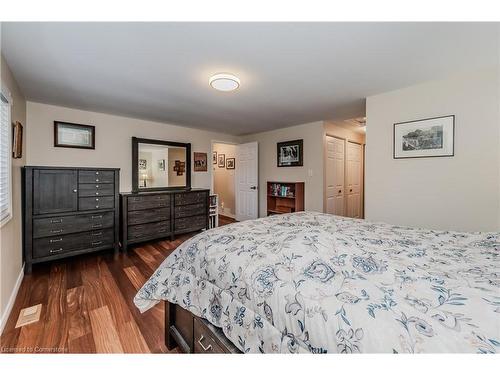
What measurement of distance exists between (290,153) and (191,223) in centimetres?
244

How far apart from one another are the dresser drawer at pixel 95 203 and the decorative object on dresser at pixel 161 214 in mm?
189

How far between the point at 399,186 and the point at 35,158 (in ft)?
15.9

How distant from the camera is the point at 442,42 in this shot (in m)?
1.71

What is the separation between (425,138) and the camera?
251cm

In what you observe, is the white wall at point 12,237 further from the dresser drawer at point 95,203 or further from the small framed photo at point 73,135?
the dresser drawer at point 95,203

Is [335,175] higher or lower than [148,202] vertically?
higher

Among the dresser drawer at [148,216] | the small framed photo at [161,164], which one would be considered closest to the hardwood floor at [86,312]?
the dresser drawer at [148,216]

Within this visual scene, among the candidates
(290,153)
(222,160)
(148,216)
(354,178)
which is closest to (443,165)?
(290,153)

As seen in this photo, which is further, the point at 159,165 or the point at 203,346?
the point at 159,165

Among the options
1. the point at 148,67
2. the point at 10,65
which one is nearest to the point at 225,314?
the point at 148,67

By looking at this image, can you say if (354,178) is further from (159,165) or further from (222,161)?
(159,165)

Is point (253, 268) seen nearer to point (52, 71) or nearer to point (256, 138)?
point (52, 71)

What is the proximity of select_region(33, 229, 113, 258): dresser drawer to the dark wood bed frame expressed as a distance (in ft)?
7.64

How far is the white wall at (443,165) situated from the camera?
7.10ft
